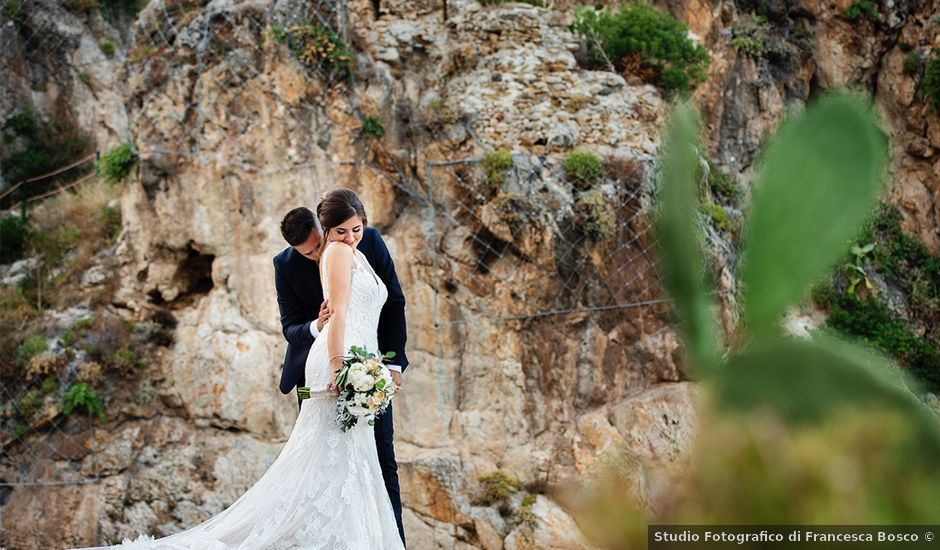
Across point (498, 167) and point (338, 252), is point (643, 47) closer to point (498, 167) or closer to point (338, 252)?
point (498, 167)

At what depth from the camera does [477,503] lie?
27.2 ft

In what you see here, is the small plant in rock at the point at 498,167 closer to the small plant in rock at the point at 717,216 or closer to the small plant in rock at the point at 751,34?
the small plant in rock at the point at 717,216

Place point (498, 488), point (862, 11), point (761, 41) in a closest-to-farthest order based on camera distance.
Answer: point (498, 488), point (761, 41), point (862, 11)

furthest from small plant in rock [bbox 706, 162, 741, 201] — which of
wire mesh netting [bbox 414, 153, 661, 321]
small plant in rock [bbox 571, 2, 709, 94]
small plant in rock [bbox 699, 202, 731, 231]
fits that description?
wire mesh netting [bbox 414, 153, 661, 321]

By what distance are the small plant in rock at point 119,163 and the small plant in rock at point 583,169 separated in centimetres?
498

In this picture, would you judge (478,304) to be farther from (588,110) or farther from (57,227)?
(57,227)

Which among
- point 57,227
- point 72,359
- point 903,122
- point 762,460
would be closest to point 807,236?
point 762,460

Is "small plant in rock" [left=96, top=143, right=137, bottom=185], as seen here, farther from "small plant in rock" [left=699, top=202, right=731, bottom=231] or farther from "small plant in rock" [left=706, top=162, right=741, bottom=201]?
"small plant in rock" [left=706, top=162, right=741, bottom=201]

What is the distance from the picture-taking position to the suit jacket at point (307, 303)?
5367 millimetres

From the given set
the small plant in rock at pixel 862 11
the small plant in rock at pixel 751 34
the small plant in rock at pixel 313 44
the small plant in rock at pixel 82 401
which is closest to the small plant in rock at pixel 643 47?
the small plant in rock at pixel 313 44

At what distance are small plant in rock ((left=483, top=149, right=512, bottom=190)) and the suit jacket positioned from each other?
354cm

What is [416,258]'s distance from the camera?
29.6ft

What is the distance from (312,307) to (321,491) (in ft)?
4.13

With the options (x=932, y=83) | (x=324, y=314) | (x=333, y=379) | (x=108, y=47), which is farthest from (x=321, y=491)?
(x=108, y=47)
